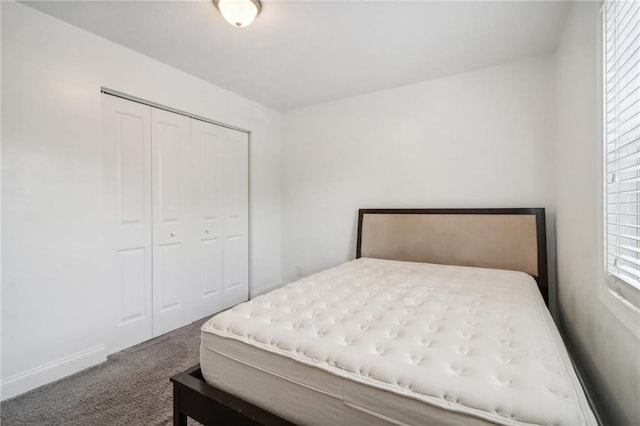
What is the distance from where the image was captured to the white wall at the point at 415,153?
2.49 m

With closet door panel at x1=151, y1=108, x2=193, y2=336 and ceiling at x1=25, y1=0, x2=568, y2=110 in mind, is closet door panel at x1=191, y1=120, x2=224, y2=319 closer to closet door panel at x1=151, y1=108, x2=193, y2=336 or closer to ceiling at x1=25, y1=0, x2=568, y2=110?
closet door panel at x1=151, y1=108, x2=193, y2=336

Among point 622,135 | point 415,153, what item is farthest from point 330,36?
point 622,135

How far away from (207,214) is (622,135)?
302cm

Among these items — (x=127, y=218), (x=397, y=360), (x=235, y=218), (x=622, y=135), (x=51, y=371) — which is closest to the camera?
(x=397, y=360)

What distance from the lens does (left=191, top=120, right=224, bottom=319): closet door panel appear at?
291cm

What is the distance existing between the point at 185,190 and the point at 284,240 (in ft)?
4.88

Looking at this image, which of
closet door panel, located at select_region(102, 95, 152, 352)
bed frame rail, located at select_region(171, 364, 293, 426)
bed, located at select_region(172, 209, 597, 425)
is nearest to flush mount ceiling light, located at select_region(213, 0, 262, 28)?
closet door panel, located at select_region(102, 95, 152, 352)

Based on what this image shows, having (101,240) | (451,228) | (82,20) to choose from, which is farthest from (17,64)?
(451,228)

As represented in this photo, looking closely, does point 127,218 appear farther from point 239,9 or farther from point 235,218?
point 239,9

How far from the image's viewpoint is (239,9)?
67.9 inches

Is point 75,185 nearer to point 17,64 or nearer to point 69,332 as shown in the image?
point 17,64

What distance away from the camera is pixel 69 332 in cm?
198

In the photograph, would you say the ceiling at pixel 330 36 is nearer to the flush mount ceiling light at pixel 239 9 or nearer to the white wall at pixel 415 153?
the flush mount ceiling light at pixel 239 9

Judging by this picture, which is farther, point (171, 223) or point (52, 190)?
point (171, 223)
